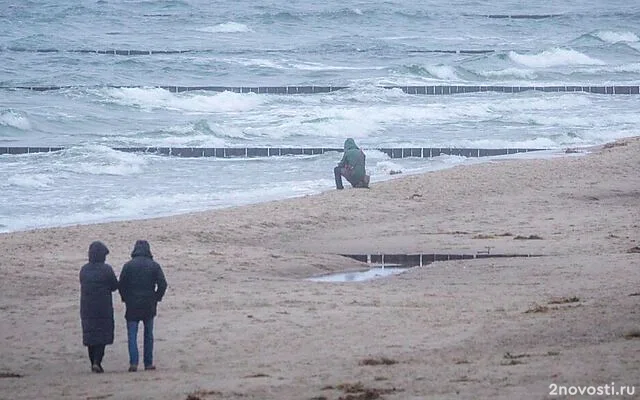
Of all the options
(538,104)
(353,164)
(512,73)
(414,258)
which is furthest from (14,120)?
(512,73)

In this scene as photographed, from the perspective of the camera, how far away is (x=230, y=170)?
996 inches

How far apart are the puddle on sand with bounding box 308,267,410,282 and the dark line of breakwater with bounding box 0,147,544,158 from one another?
12021mm

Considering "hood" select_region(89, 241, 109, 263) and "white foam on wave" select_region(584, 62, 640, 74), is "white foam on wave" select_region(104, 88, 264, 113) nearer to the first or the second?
"white foam on wave" select_region(584, 62, 640, 74)

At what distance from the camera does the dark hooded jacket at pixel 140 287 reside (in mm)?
10430

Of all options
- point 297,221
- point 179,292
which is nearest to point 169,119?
point 297,221

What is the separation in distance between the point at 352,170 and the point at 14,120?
14880 mm

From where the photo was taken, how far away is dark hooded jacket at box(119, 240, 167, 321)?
1043 centimetres

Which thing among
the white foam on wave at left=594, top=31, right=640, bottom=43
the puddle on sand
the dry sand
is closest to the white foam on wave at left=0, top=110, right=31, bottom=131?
the dry sand

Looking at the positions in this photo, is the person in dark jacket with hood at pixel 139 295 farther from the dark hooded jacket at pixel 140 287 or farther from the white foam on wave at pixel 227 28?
the white foam on wave at pixel 227 28

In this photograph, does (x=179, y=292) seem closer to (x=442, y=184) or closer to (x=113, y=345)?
(x=113, y=345)

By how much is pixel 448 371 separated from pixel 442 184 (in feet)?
38.9

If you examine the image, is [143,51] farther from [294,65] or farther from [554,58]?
[554,58]

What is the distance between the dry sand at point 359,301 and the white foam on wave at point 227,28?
5549 centimetres

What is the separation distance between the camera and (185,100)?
4066cm
